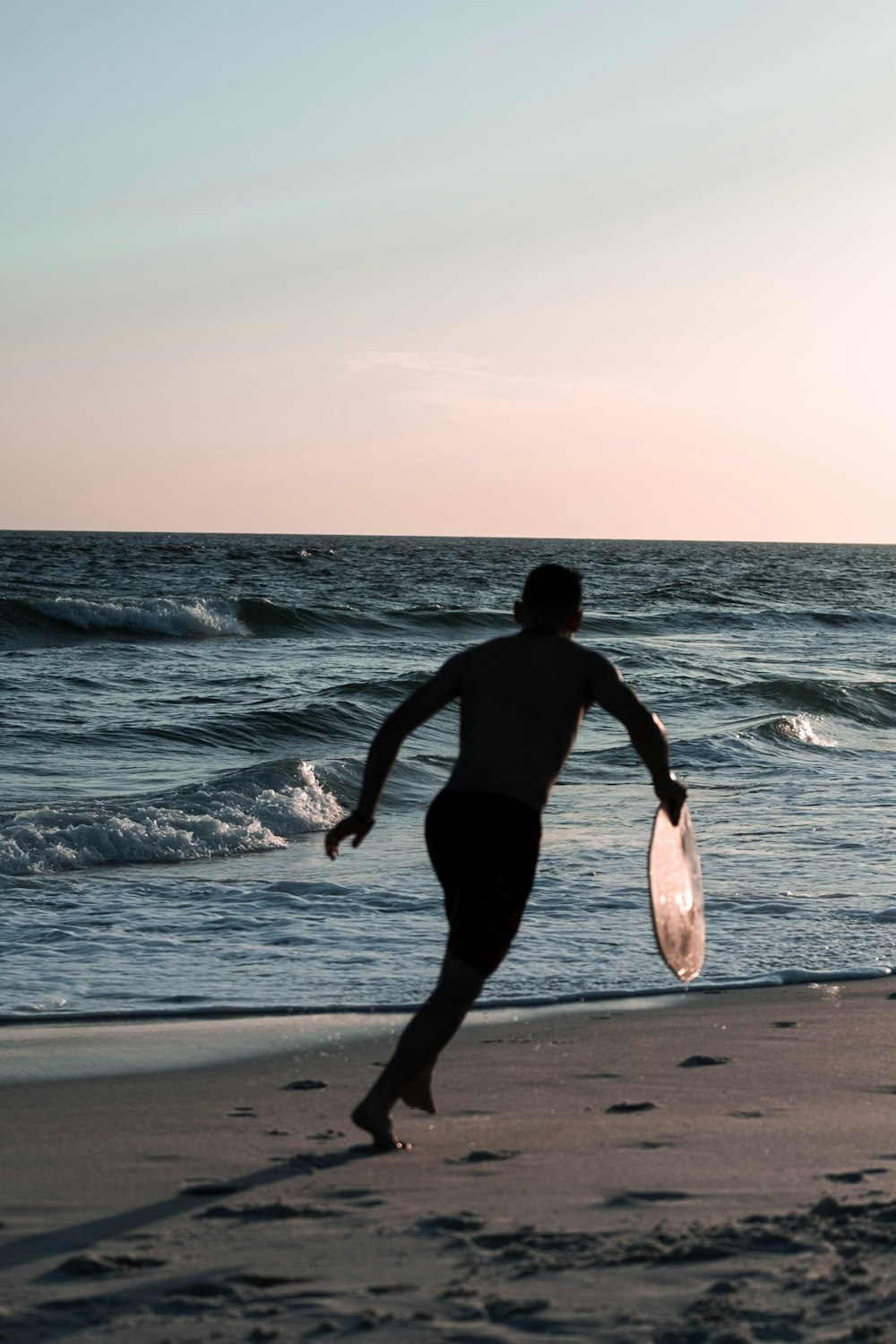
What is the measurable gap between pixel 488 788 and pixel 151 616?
2655 cm

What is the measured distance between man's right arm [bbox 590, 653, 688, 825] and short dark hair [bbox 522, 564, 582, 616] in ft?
0.56

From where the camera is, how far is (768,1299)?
2684 mm

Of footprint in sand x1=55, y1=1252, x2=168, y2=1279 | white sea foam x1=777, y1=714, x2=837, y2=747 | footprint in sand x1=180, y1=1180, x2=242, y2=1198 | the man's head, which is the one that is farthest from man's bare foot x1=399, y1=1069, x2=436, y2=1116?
white sea foam x1=777, y1=714, x2=837, y2=747

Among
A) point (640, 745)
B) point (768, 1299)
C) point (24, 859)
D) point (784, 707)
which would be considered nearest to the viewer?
point (768, 1299)

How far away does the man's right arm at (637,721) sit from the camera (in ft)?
12.3

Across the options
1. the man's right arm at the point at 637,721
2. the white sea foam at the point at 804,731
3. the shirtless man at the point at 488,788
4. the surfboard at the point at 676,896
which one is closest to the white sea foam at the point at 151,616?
the white sea foam at the point at 804,731

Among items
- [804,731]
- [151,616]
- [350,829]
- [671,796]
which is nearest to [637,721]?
[671,796]

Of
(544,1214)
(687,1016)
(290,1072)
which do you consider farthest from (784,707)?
(544,1214)

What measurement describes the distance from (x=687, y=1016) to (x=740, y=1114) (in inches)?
57.5

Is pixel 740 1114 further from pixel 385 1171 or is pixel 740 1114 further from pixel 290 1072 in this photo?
pixel 290 1072

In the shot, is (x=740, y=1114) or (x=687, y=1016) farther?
(x=687, y=1016)

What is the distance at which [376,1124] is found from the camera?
371cm

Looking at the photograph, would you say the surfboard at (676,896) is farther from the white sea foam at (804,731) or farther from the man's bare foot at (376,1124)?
the white sea foam at (804,731)

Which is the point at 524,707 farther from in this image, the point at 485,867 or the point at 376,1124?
the point at 376,1124
